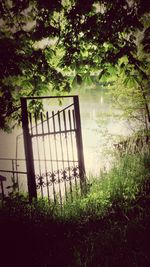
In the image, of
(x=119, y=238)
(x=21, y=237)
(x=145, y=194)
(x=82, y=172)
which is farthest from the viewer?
(x=82, y=172)

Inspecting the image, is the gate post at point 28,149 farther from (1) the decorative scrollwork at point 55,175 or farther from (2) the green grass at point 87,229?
(2) the green grass at point 87,229

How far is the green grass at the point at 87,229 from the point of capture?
321cm

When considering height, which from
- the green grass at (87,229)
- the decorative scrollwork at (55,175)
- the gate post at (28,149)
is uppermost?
the gate post at (28,149)

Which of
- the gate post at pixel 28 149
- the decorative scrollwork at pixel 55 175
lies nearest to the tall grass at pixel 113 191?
the decorative scrollwork at pixel 55 175

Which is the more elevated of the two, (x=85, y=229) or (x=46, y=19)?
(x=46, y=19)

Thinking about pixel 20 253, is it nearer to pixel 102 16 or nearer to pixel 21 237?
pixel 21 237

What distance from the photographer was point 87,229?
4.30m

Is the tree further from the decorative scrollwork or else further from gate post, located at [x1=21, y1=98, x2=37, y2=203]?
the decorative scrollwork

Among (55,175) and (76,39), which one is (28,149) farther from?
(76,39)

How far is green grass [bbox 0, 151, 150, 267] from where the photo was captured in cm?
321

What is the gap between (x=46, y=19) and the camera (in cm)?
432

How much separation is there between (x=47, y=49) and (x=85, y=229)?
3088mm

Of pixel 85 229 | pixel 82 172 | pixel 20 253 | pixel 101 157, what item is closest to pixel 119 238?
pixel 85 229

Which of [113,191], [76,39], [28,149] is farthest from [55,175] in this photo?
[76,39]
